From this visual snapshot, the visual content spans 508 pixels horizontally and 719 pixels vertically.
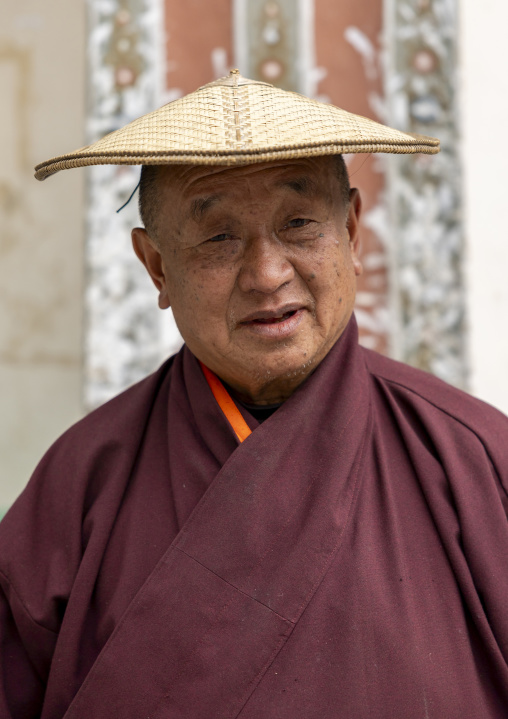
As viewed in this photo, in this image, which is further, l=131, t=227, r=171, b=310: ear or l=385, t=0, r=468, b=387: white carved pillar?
l=385, t=0, r=468, b=387: white carved pillar

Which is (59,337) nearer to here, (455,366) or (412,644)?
(455,366)

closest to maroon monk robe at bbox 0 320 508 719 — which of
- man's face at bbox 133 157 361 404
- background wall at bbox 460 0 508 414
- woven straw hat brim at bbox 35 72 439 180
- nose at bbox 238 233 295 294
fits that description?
man's face at bbox 133 157 361 404

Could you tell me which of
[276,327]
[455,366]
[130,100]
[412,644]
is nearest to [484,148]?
[455,366]

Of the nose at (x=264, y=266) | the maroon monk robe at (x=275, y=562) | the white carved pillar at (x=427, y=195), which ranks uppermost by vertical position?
the white carved pillar at (x=427, y=195)

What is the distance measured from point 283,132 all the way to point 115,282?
1696 millimetres

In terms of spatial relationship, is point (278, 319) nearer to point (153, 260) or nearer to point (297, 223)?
point (297, 223)

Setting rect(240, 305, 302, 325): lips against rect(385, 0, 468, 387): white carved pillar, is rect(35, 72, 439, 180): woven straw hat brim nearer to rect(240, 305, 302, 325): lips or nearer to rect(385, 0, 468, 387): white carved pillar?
rect(240, 305, 302, 325): lips

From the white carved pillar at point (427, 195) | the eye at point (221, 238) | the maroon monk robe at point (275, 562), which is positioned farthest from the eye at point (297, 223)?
the white carved pillar at point (427, 195)

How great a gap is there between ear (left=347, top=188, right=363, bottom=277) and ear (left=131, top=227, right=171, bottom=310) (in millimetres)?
438

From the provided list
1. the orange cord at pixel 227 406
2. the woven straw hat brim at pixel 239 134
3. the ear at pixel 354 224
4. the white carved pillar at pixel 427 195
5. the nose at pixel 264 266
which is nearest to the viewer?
the woven straw hat brim at pixel 239 134

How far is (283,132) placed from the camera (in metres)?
1.44

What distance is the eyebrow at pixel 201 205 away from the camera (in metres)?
1.60

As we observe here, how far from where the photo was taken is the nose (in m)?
1.56

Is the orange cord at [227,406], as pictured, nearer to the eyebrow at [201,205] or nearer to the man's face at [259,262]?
the man's face at [259,262]
